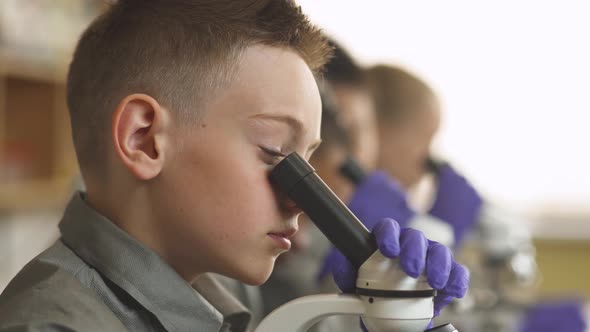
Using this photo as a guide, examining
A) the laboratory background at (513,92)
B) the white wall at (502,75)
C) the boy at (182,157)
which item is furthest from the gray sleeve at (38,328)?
the white wall at (502,75)

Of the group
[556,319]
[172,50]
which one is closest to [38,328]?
[172,50]

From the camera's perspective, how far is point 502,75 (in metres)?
3.32

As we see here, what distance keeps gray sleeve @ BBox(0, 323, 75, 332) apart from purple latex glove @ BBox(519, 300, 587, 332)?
1.36 m

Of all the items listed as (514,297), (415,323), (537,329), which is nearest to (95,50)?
(415,323)

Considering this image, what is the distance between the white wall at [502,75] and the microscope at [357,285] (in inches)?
101

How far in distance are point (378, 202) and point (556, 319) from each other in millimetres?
559

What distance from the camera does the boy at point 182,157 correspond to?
73cm

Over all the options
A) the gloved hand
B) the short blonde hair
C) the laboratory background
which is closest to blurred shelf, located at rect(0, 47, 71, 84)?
the laboratory background

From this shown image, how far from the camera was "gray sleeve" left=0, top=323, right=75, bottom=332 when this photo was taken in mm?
610

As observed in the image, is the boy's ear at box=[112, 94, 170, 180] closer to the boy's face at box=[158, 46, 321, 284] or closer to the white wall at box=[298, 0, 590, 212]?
the boy's face at box=[158, 46, 321, 284]

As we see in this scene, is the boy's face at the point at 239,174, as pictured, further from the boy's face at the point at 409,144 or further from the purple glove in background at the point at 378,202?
the boy's face at the point at 409,144

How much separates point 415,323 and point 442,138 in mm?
2851

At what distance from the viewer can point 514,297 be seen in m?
1.91

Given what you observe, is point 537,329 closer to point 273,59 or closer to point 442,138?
point 273,59
